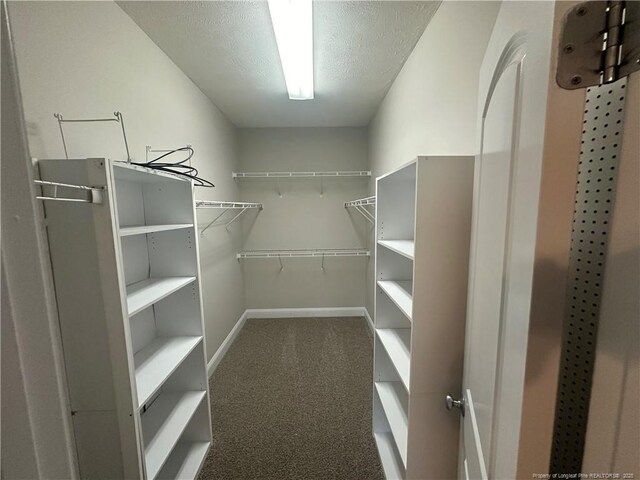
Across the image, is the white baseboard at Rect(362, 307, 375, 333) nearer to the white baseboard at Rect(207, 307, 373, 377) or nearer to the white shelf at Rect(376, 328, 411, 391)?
the white baseboard at Rect(207, 307, 373, 377)

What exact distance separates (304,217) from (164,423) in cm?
263

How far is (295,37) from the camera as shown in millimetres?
1544

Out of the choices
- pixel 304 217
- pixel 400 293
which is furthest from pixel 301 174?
pixel 400 293

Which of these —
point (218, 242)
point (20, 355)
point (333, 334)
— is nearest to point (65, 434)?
point (20, 355)

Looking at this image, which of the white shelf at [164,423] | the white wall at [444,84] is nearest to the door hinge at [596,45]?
the white wall at [444,84]

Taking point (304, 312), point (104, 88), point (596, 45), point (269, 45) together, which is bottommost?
point (304, 312)

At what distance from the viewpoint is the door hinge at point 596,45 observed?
0.36 meters

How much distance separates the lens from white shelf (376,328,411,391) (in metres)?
1.28

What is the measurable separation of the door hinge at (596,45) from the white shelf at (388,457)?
1.91 m

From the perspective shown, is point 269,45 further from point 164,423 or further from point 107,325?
point 164,423

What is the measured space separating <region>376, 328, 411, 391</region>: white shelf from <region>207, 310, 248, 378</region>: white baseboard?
1753mm

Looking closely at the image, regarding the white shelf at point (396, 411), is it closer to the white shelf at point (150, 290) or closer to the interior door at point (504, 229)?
the interior door at point (504, 229)

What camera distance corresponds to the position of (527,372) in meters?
0.43

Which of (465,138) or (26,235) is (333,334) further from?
(26,235)
